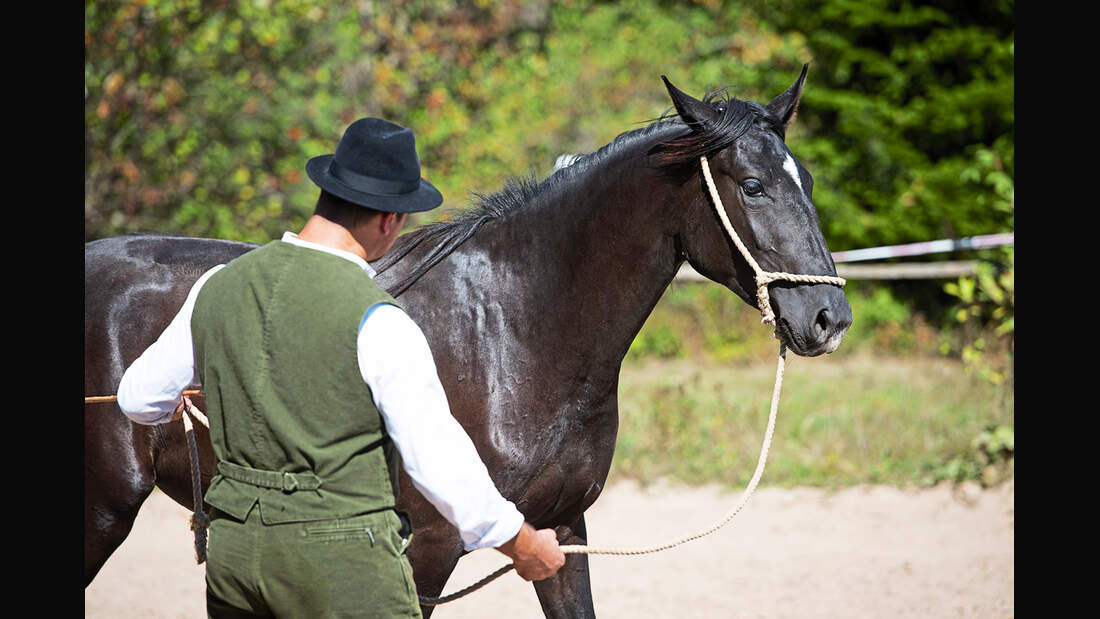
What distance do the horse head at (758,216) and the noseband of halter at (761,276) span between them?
2 cm

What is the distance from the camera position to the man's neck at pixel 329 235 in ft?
7.54

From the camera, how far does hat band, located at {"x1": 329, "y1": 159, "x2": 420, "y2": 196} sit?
7.56 feet

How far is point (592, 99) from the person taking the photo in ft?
44.1

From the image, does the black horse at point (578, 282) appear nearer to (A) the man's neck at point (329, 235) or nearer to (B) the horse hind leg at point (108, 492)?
(B) the horse hind leg at point (108, 492)

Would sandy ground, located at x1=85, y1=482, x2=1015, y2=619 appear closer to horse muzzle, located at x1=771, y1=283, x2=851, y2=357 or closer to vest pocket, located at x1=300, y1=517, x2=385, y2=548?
horse muzzle, located at x1=771, y1=283, x2=851, y2=357

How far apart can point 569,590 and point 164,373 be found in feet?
5.49

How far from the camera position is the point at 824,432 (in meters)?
7.96

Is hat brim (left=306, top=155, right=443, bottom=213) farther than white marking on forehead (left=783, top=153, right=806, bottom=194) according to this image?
No

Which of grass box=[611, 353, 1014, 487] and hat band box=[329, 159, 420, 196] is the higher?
hat band box=[329, 159, 420, 196]

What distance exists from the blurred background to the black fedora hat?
382 cm

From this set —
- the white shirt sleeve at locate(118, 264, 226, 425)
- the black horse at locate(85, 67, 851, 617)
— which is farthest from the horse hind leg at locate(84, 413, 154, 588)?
the white shirt sleeve at locate(118, 264, 226, 425)

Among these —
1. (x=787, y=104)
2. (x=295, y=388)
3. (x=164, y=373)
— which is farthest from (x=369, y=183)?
(x=787, y=104)

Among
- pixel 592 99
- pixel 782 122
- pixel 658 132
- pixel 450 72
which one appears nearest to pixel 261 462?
pixel 658 132

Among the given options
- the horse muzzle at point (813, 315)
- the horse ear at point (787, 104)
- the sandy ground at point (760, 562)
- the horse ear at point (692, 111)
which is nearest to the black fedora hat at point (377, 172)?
the horse ear at point (692, 111)
